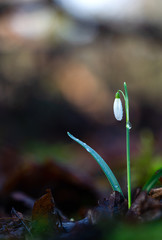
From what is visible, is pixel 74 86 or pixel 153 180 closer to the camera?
pixel 153 180

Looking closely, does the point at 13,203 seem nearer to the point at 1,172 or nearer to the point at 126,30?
the point at 1,172

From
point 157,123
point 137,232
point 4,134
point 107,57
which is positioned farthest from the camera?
point 107,57

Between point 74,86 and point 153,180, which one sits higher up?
point 74,86

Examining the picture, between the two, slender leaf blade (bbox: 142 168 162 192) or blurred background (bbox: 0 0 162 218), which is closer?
slender leaf blade (bbox: 142 168 162 192)

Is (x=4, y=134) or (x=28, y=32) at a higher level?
(x=28, y=32)

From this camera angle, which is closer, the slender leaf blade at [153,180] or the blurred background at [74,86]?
the slender leaf blade at [153,180]

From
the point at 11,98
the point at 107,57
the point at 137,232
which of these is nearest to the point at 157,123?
the point at 107,57

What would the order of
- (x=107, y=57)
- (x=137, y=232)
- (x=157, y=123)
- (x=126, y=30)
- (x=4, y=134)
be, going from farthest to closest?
(x=107, y=57)
(x=157, y=123)
(x=4, y=134)
(x=126, y=30)
(x=137, y=232)

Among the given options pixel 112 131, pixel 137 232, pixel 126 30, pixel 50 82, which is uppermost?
pixel 126 30
